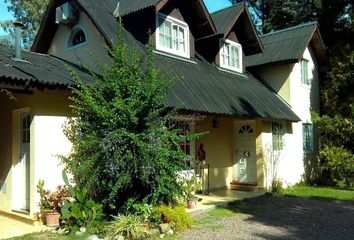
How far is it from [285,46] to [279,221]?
399 inches

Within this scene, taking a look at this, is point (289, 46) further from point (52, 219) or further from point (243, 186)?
point (52, 219)

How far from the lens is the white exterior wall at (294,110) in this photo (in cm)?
1666

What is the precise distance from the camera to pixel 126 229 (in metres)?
7.84

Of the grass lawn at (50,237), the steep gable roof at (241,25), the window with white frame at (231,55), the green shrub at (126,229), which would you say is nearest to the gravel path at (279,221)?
the green shrub at (126,229)

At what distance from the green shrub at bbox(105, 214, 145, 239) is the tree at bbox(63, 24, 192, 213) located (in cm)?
58

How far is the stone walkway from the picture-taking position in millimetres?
8258

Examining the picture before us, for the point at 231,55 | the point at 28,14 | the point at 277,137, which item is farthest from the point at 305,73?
the point at 28,14

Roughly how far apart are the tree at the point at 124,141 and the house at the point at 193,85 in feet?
2.65

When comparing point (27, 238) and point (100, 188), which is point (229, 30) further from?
point (27, 238)

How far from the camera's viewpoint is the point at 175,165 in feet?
29.4

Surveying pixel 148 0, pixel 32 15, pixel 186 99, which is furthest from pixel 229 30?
pixel 32 15

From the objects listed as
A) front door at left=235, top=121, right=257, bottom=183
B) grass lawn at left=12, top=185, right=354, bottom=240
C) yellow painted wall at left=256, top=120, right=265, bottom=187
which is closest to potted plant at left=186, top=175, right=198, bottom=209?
grass lawn at left=12, top=185, right=354, bottom=240

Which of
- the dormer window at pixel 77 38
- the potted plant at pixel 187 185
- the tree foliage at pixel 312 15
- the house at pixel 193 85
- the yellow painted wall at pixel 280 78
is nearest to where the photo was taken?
the house at pixel 193 85

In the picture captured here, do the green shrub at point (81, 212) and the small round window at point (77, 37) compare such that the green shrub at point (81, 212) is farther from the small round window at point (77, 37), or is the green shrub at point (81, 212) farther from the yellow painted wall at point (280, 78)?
the yellow painted wall at point (280, 78)
